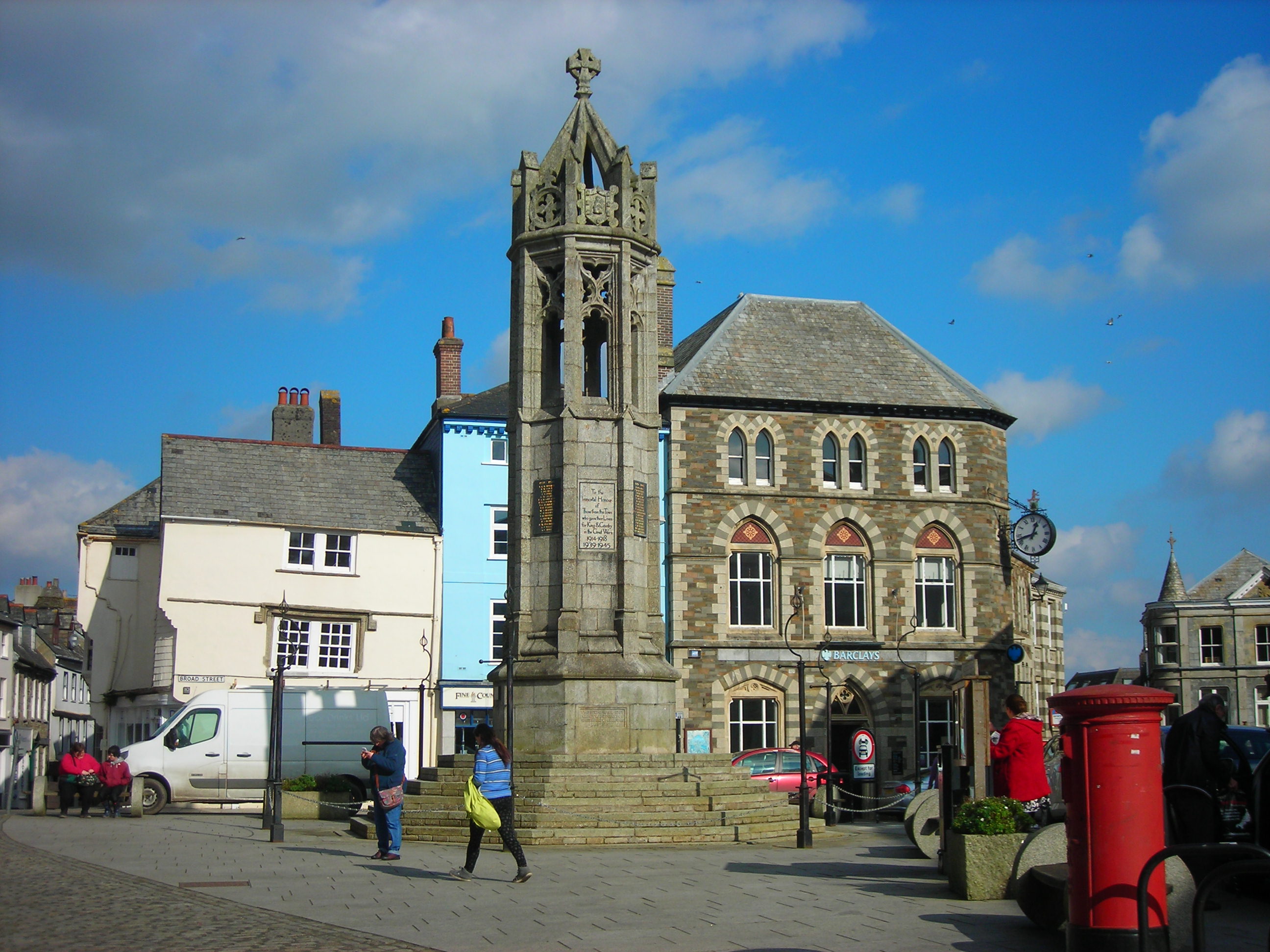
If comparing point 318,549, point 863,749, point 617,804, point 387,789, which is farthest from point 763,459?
point 387,789

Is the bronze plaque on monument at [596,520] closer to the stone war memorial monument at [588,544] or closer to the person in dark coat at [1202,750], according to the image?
the stone war memorial monument at [588,544]

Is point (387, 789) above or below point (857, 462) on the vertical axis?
below

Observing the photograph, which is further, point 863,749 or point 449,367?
point 449,367

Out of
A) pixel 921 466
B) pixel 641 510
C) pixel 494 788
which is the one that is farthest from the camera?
pixel 921 466

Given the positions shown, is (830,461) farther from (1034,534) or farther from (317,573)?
(317,573)

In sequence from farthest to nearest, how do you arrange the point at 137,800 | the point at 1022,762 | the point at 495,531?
1. the point at 495,531
2. the point at 137,800
3. the point at 1022,762

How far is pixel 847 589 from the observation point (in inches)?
1459

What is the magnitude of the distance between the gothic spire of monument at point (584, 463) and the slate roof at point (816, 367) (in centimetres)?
1559

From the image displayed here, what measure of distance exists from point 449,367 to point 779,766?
18937 mm

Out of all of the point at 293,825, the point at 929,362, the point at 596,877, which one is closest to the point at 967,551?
the point at 929,362

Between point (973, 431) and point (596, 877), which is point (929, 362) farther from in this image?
point (596, 877)

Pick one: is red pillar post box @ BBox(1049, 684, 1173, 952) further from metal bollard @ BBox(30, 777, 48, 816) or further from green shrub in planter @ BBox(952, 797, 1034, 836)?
metal bollard @ BBox(30, 777, 48, 816)

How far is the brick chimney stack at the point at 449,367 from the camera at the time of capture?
132ft

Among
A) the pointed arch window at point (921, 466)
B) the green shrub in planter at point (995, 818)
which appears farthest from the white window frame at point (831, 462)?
the green shrub in planter at point (995, 818)
